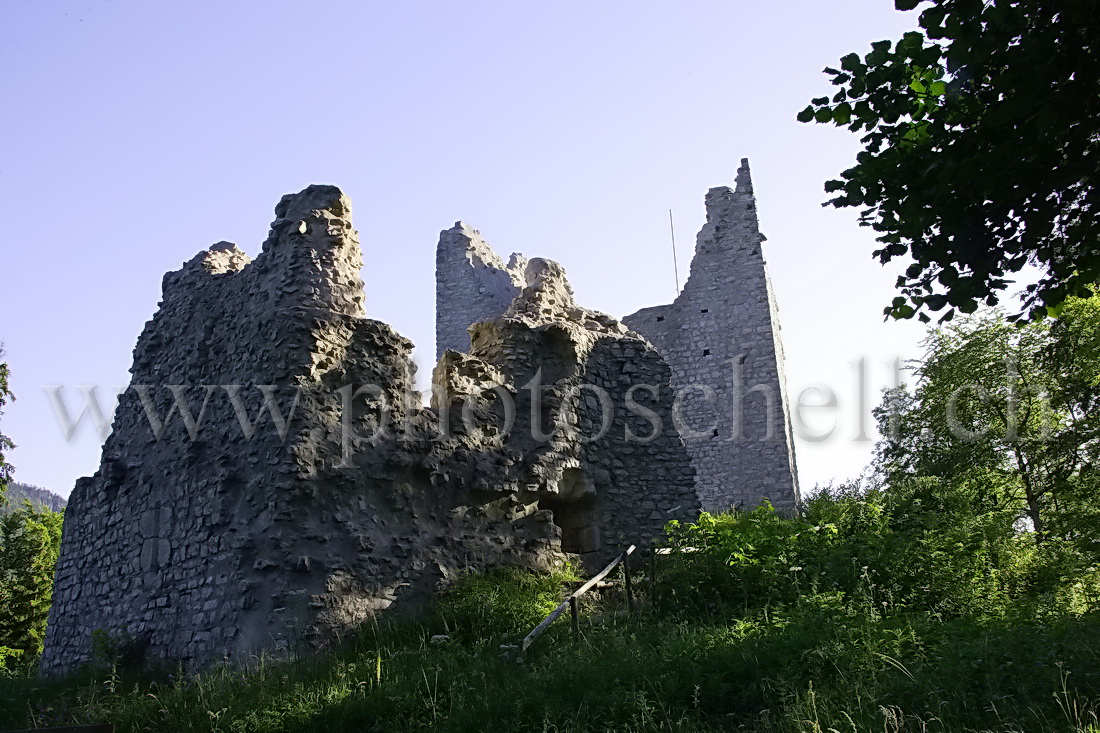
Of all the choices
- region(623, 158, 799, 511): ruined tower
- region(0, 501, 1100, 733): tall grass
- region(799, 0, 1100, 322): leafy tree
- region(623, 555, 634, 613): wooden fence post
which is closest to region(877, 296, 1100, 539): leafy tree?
region(623, 158, 799, 511): ruined tower

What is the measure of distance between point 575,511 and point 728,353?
29.4 ft

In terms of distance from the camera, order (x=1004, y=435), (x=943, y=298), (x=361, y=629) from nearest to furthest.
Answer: (x=943, y=298), (x=361, y=629), (x=1004, y=435)

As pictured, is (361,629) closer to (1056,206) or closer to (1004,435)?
(1056,206)

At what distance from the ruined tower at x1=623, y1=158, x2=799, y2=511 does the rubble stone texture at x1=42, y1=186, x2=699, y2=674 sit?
21.8 feet

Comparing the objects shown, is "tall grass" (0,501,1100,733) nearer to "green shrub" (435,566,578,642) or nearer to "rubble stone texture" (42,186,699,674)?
"green shrub" (435,566,578,642)

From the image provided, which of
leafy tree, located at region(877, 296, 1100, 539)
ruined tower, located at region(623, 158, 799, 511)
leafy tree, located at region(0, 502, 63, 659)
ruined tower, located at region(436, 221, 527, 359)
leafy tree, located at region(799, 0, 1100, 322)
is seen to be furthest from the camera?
ruined tower, located at region(436, 221, 527, 359)

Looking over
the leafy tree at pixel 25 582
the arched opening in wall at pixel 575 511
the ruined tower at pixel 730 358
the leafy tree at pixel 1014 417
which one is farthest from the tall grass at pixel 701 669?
the leafy tree at pixel 25 582

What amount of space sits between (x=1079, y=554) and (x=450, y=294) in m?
13.9

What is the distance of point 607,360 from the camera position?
12.9 meters

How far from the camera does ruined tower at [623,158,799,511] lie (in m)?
19.0

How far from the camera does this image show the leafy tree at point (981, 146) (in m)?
5.63

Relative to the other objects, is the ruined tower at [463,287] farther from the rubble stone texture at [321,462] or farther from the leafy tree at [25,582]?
the leafy tree at [25,582]

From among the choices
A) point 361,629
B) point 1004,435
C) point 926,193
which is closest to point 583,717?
point 361,629

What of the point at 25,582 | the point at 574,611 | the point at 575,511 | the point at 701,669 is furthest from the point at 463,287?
the point at 701,669
